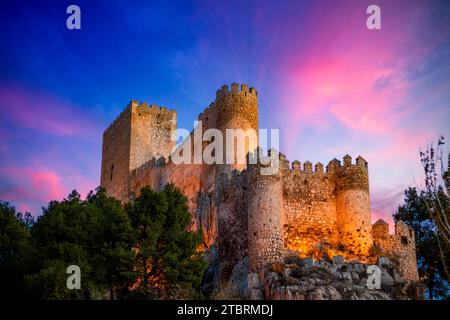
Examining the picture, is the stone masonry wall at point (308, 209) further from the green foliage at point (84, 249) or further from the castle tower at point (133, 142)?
the castle tower at point (133, 142)

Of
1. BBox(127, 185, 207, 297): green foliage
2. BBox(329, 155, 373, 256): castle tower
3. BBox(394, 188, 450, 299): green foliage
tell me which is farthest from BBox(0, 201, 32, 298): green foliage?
BBox(394, 188, 450, 299): green foliage

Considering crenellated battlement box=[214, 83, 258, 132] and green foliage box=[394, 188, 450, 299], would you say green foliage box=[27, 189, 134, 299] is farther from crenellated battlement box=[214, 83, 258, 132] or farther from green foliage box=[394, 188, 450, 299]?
green foliage box=[394, 188, 450, 299]

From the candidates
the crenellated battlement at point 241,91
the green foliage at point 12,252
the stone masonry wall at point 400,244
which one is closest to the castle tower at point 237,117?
the crenellated battlement at point 241,91

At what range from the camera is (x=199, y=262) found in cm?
2872

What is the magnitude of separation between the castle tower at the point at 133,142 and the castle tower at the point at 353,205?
23712 mm

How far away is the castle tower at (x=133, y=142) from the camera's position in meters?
54.3

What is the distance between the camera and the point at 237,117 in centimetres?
4084

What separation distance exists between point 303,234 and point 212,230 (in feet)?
22.8

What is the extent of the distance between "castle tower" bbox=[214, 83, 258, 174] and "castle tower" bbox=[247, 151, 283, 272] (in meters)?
7.61

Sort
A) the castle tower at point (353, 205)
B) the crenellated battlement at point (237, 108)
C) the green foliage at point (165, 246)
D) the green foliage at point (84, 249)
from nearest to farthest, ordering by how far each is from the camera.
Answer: the green foliage at point (84, 249) < the green foliage at point (165, 246) < the castle tower at point (353, 205) < the crenellated battlement at point (237, 108)

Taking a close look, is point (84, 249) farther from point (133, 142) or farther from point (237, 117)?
point (133, 142)

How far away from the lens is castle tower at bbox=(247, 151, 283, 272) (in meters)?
29.9

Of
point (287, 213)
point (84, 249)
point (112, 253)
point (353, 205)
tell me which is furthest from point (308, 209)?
point (84, 249)
